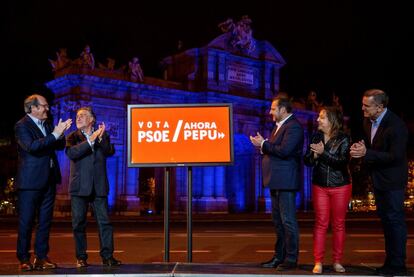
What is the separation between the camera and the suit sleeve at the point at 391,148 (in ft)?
23.4

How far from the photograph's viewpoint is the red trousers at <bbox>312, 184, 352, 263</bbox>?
7344 millimetres

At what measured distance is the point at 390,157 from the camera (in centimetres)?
712

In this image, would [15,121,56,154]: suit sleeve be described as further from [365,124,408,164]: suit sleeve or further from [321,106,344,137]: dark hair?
[365,124,408,164]: suit sleeve

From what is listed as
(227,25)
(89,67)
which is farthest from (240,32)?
(89,67)

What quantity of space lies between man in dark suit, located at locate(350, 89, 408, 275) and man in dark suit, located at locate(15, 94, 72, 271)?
13.9 feet

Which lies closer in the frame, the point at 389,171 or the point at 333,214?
the point at 389,171

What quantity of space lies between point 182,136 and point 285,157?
5.38ft

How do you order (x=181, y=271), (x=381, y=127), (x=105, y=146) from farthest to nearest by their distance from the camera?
(x=105, y=146) → (x=381, y=127) → (x=181, y=271)

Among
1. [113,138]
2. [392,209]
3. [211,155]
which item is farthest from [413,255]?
[113,138]

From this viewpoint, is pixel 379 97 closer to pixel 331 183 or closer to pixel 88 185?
pixel 331 183

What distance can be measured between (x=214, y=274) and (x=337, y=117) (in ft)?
9.21

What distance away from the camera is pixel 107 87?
4159 centimetres

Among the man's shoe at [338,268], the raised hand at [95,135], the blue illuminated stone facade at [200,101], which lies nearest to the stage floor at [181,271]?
the man's shoe at [338,268]

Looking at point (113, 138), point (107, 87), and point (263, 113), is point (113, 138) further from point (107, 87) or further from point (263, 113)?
point (263, 113)
